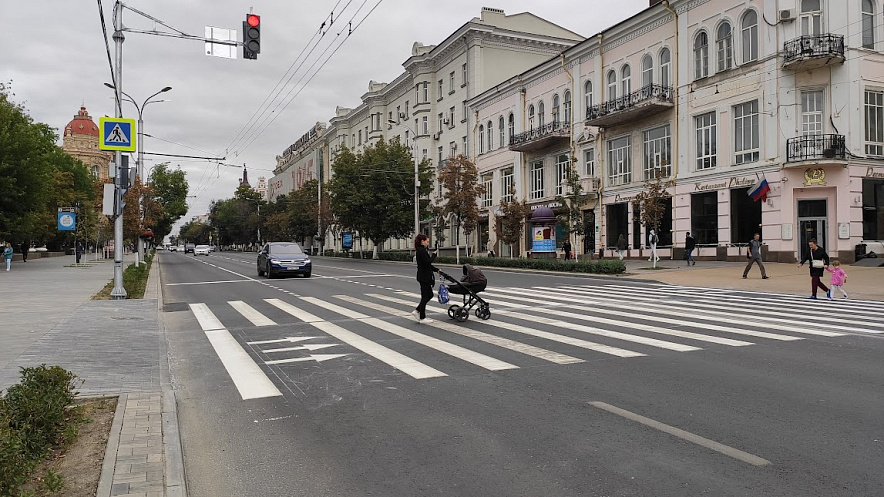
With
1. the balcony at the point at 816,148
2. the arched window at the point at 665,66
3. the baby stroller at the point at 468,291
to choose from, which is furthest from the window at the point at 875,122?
the baby stroller at the point at 468,291

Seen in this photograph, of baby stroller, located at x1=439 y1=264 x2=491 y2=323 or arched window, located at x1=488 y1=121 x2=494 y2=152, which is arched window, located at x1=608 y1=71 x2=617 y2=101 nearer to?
arched window, located at x1=488 y1=121 x2=494 y2=152

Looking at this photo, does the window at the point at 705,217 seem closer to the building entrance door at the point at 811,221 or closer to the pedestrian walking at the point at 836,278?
the building entrance door at the point at 811,221

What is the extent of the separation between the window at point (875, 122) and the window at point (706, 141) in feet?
20.3

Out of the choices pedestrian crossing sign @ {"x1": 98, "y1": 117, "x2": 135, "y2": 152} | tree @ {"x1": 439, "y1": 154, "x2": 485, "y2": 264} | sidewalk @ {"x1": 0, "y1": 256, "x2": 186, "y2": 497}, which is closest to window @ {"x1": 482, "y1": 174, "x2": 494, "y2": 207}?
tree @ {"x1": 439, "y1": 154, "x2": 485, "y2": 264}

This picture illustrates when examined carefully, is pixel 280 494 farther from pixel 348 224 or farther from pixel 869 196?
pixel 348 224

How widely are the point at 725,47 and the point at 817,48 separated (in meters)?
4.61

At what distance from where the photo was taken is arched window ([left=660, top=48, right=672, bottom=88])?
1300 inches

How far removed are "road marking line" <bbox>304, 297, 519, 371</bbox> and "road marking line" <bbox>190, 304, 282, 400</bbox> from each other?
249 centimetres

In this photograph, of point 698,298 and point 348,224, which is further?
point 348,224

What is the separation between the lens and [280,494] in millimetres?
4031

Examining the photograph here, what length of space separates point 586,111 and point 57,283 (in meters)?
29.1

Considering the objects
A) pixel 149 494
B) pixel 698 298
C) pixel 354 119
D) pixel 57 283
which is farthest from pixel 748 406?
pixel 354 119

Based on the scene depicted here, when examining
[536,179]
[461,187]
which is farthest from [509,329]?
[536,179]

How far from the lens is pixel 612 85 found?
3703 centimetres
